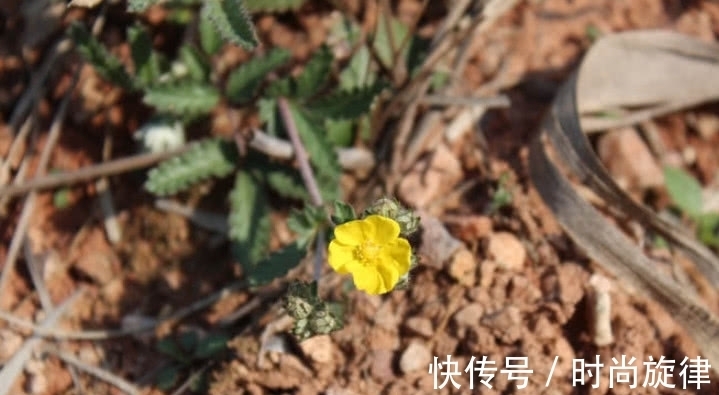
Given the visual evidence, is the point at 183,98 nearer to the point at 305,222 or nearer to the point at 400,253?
the point at 305,222

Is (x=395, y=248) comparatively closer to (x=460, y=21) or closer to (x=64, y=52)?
(x=460, y=21)

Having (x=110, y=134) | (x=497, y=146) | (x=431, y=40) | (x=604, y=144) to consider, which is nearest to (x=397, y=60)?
(x=431, y=40)

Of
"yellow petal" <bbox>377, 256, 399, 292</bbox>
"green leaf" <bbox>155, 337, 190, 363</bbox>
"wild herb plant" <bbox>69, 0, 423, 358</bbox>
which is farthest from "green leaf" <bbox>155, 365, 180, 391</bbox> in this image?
"yellow petal" <bbox>377, 256, 399, 292</bbox>

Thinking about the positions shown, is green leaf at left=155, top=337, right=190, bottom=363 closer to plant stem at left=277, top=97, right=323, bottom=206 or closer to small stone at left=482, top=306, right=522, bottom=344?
plant stem at left=277, top=97, right=323, bottom=206

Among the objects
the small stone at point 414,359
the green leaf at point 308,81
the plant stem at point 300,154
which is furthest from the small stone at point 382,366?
the green leaf at point 308,81

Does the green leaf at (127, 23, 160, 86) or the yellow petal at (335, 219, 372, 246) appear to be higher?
the green leaf at (127, 23, 160, 86)
